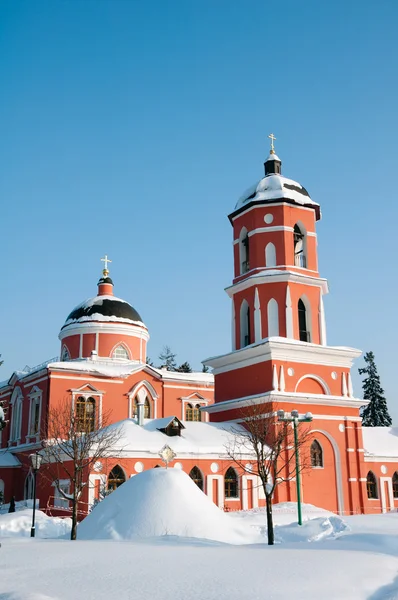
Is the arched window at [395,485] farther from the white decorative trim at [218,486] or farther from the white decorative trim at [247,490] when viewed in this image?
the white decorative trim at [218,486]

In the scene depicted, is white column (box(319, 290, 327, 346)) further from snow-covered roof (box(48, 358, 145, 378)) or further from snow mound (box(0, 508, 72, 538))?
snow mound (box(0, 508, 72, 538))

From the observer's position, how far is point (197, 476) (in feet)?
78.2

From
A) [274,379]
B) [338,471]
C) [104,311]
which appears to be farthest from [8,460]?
[338,471]

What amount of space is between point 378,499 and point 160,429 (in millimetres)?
10583

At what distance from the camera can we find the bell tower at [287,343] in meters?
25.8

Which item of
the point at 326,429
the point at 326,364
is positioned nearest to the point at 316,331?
the point at 326,364

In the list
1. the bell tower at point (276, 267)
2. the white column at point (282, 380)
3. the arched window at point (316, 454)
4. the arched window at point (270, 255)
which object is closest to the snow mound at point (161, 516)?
the white column at point (282, 380)

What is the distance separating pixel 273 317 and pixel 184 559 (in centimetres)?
1802

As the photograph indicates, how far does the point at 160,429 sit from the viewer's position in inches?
973

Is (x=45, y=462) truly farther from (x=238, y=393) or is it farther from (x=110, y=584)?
(x=110, y=584)

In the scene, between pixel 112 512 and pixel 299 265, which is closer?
pixel 112 512

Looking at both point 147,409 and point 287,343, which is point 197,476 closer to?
point 287,343

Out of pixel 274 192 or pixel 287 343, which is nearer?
pixel 287 343

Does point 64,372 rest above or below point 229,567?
above
